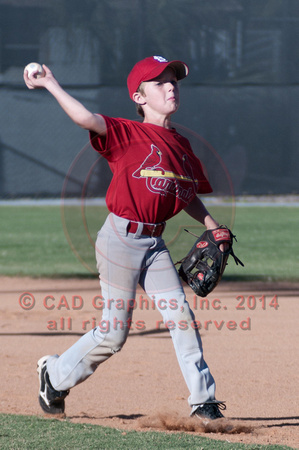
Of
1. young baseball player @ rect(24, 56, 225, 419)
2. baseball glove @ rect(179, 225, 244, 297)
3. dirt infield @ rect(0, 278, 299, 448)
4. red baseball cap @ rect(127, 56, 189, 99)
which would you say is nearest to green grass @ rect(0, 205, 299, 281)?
baseball glove @ rect(179, 225, 244, 297)

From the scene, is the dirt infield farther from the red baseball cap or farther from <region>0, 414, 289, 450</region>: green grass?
the red baseball cap

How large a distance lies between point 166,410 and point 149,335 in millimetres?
1875

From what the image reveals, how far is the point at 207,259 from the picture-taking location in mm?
3166

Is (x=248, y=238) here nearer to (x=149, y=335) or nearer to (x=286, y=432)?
(x=149, y=335)

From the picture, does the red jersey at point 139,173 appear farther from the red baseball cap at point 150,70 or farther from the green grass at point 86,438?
the green grass at point 86,438

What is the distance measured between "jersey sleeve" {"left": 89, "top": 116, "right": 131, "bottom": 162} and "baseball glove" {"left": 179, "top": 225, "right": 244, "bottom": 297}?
0.63 meters

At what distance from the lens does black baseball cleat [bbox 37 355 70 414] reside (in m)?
3.00

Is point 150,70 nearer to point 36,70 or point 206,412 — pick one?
point 36,70

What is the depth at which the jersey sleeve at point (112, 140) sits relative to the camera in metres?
2.74

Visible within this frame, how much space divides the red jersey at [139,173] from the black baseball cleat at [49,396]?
2.88 feet

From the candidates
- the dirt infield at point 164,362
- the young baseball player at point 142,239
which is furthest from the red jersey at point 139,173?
the dirt infield at point 164,362

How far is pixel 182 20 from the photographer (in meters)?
15.3

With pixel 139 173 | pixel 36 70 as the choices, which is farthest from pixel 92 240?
pixel 36 70

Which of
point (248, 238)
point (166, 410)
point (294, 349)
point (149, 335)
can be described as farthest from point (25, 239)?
point (166, 410)
